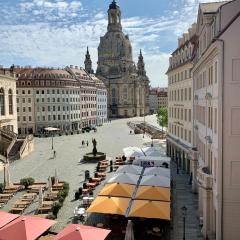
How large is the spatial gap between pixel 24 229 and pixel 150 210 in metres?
8.02

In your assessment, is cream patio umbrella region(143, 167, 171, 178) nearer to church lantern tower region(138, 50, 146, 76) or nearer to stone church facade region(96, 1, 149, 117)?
stone church facade region(96, 1, 149, 117)

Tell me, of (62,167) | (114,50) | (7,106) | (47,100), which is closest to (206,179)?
(62,167)


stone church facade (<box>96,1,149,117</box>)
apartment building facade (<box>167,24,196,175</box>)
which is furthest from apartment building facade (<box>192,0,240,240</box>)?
stone church facade (<box>96,1,149,117</box>)

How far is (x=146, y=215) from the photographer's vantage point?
A: 71.9 feet

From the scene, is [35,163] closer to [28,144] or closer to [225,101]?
[28,144]

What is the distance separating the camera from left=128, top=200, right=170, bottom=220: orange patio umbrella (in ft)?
71.8

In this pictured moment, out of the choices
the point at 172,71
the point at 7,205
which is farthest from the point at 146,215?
the point at 172,71

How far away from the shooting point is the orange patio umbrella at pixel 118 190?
2533 centimetres

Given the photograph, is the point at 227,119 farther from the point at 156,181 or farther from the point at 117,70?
the point at 117,70

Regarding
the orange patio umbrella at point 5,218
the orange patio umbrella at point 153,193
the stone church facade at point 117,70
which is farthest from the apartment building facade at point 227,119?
the stone church facade at point 117,70

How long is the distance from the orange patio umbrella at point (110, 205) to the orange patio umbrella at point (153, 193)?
48.5 inches

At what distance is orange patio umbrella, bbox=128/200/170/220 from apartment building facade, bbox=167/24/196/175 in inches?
514

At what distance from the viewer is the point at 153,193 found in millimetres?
25219

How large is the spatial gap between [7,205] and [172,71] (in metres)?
29.2
